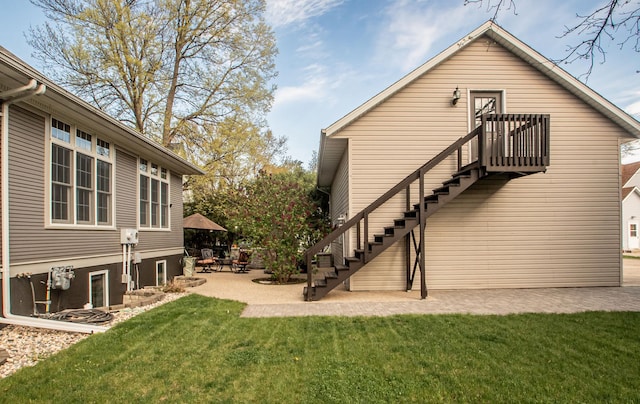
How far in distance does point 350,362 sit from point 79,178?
6097 mm

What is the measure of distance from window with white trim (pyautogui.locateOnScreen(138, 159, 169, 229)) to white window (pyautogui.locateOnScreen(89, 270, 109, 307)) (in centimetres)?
214

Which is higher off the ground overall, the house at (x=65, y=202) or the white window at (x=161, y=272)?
the house at (x=65, y=202)

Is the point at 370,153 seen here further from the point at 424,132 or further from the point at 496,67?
the point at 496,67

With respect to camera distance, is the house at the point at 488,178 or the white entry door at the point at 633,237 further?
the white entry door at the point at 633,237

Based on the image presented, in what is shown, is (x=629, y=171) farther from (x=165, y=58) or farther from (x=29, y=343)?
(x=29, y=343)

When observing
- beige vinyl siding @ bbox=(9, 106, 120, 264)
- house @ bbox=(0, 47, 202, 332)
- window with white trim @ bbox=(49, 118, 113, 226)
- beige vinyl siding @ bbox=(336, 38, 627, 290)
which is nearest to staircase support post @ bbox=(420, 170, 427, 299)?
beige vinyl siding @ bbox=(336, 38, 627, 290)

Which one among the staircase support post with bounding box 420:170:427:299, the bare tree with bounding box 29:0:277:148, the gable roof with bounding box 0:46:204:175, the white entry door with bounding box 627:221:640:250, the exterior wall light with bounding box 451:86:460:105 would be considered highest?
the bare tree with bounding box 29:0:277:148

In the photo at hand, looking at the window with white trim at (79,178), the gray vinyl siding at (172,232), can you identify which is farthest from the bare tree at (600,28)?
the gray vinyl siding at (172,232)

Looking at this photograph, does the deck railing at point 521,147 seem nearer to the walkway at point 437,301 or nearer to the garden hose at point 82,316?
the walkway at point 437,301

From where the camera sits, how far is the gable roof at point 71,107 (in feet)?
16.7

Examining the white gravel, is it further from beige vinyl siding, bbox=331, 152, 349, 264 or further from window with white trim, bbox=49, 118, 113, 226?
beige vinyl siding, bbox=331, 152, 349, 264

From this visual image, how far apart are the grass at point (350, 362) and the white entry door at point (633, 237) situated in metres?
24.8

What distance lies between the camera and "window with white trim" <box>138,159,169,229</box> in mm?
10383

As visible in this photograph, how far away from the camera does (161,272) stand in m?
11.6
